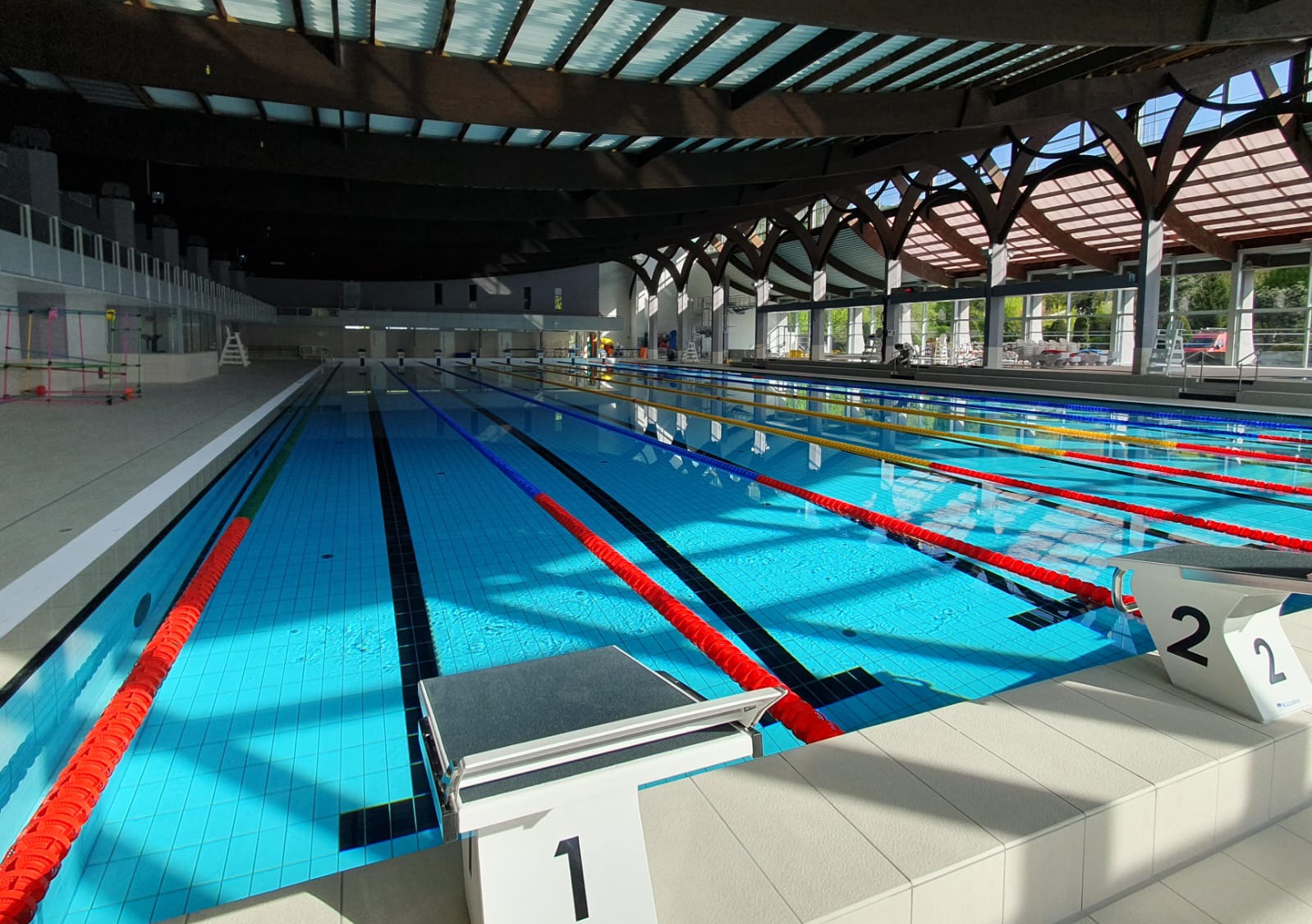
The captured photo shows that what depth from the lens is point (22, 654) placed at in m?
2.79

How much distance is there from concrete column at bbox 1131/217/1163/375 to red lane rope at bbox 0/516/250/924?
1565 centimetres

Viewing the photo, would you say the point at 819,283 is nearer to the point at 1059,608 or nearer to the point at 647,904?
the point at 1059,608

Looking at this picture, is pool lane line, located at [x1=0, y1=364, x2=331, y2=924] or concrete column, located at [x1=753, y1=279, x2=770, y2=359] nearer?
pool lane line, located at [x1=0, y1=364, x2=331, y2=924]

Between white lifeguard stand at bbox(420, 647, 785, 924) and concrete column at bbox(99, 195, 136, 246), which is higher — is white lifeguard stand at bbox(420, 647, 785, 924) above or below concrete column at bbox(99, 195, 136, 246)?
below

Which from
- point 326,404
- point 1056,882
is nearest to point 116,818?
point 1056,882

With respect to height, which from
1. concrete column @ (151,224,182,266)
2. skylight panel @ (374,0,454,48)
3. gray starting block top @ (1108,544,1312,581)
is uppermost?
skylight panel @ (374,0,454,48)

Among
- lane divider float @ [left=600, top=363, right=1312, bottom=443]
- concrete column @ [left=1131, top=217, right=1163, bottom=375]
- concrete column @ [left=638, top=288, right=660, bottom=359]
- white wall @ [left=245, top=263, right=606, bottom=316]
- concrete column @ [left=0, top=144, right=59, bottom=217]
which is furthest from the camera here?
concrete column @ [left=638, top=288, right=660, bottom=359]

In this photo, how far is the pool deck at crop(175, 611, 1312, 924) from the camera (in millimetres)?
1401

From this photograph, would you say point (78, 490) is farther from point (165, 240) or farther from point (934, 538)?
point (165, 240)

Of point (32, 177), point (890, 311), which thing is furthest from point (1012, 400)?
point (32, 177)

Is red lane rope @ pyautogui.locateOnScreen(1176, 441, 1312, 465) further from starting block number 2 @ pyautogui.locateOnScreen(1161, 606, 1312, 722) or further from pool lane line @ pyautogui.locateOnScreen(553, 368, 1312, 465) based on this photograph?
starting block number 2 @ pyautogui.locateOnScreen(1161, 606, 1312, 722)

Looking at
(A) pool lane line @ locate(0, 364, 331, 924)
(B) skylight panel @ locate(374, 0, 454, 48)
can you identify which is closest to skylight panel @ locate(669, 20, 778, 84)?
(B) skylight panel @ locate(374, 0, 454, 48)

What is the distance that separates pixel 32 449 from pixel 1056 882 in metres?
7.87

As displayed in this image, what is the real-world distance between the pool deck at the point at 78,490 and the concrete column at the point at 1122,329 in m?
22.4
